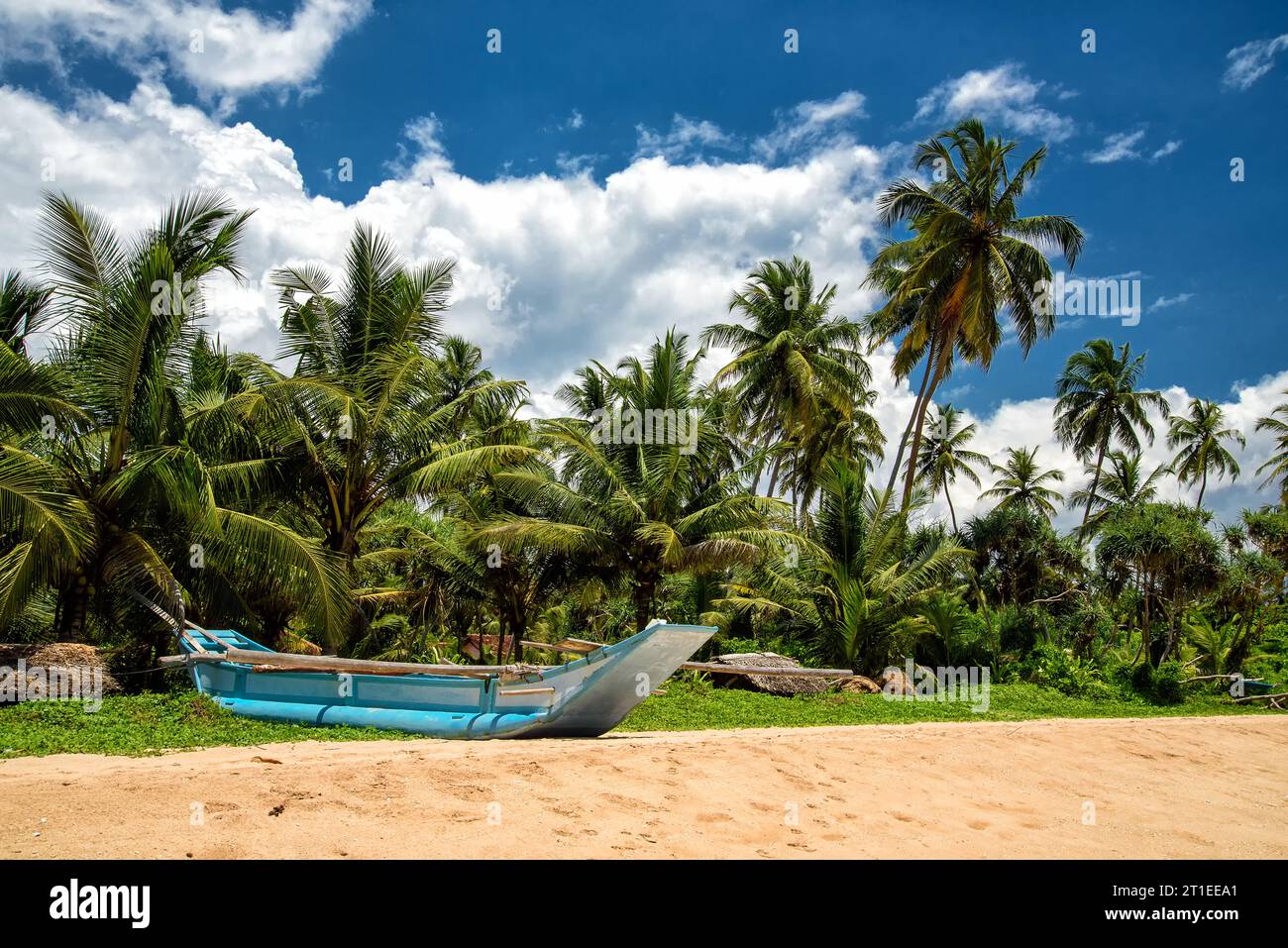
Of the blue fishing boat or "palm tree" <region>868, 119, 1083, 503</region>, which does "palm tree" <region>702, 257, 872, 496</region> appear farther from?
the blue fishing boat

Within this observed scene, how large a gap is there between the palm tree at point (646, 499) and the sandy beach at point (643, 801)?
769 cm

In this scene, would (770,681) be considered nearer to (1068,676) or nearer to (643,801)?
(1068,676)

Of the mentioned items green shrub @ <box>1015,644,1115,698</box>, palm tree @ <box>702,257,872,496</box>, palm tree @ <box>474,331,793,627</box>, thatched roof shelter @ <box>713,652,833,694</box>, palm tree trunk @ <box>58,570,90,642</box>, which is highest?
palm tree @ <box>702,257,872,496</box>

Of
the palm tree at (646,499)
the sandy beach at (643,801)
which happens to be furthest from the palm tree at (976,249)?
the sandy beach at (643,801)

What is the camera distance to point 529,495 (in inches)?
764

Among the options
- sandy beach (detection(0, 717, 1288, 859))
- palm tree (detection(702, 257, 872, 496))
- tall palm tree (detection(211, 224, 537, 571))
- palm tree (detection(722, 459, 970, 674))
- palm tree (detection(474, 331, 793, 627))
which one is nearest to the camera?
sandy beach (detection(0, 717, 1288, 859))

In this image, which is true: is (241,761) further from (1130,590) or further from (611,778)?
(1130,590)

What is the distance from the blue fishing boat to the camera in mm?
9680

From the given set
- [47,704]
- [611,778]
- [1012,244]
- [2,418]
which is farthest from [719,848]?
[1012,244]

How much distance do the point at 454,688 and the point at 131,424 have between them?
6.70 m

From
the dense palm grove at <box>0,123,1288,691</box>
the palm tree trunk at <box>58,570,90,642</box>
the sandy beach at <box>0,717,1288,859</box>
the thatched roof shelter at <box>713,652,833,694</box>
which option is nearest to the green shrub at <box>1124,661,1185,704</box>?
the dense palm grove at <box>0,123,1288,691</box>

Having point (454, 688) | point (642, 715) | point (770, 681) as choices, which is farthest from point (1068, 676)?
point (454, 688)

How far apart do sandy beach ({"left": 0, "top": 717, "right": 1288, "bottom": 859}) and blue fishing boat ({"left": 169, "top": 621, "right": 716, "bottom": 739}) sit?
0.55 metres

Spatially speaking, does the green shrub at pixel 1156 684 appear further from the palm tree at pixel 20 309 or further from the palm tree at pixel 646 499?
the palm tree at pixel 20 309
